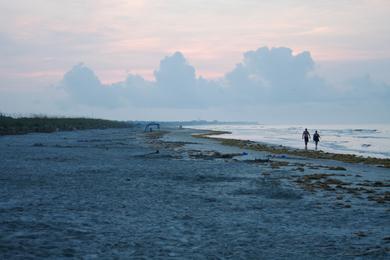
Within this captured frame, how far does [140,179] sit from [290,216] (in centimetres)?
940

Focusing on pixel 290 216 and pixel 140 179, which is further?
pixel 140 179

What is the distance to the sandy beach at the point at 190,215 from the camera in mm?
9383

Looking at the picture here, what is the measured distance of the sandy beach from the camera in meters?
9.38

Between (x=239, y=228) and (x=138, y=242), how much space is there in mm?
2858

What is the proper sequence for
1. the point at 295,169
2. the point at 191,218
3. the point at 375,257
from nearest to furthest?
1. the point at 375,257
2. the point at 191,218
3. the point at 295,169

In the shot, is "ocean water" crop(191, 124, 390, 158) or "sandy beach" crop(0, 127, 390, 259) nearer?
"sandy beach" crop(0, 127, 390, 259)

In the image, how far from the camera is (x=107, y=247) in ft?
30.8

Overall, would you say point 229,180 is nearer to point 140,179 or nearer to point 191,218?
point 140,179

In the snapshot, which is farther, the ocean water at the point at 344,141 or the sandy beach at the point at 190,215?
the ocean water at the point at 344,141

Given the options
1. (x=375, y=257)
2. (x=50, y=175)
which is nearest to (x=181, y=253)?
(x=375, y=257)

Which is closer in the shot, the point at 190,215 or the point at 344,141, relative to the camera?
the point at 190,215

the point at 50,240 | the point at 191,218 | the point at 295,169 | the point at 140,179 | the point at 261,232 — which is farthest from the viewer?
the point at 295,169

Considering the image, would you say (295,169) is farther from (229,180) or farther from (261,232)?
(261,232)

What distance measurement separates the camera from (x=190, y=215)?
12953 mm
